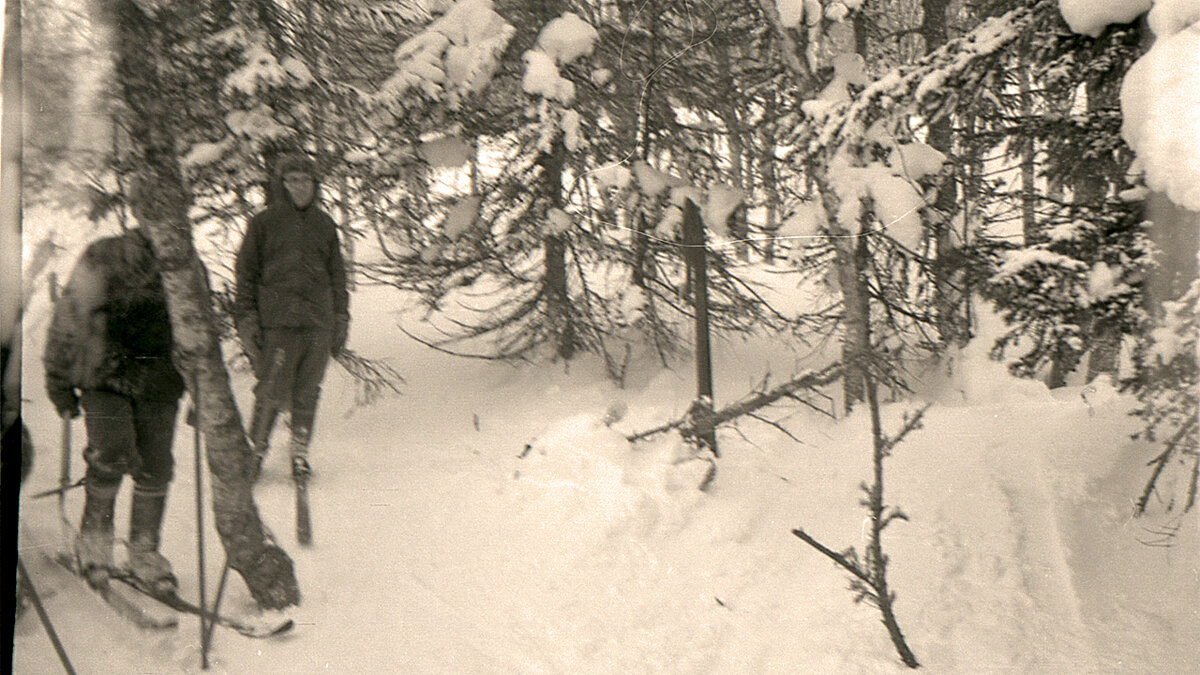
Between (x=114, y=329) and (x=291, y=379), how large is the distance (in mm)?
547

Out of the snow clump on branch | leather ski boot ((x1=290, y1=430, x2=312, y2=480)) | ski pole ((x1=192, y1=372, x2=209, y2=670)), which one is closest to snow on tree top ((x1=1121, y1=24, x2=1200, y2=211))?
the snow clump on branch

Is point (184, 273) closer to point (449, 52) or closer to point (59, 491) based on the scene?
point (59, 491)

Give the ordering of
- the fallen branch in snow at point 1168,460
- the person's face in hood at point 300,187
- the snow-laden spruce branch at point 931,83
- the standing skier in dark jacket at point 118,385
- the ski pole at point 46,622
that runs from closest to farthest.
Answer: the ski pole at point 46,622
the standing skier in dark jacket at point 118,385
the fallen branch in snow at point 1168,460
the person's face in hood at point 300,187
the snow-laden spruce branch at point 931,83

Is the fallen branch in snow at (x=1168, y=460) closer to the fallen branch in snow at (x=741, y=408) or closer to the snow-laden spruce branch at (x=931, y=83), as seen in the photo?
the fallen branch in snow at (x=741, y=408)

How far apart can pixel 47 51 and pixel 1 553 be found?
→ 1.36 meters

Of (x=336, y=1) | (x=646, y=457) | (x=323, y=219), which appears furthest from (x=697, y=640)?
(x=336, y=1)

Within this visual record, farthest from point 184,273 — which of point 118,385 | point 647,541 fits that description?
point 647,541

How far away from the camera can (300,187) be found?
2596 mm

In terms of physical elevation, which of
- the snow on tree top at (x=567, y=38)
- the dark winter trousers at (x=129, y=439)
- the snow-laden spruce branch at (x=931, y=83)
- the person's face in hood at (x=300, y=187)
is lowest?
the dark winter trousers at (x=129, y=439)

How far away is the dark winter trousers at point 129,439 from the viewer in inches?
87.8

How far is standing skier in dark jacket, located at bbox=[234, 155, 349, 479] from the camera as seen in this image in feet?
8.25

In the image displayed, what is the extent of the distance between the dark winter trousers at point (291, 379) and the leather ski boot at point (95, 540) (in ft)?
1.54

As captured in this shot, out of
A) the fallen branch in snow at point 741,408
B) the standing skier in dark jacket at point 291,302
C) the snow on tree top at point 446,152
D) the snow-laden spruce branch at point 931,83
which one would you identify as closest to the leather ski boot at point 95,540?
the standing skier in dark jacket at point 291,302

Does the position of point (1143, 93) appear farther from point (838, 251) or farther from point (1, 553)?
point (1, 553)
